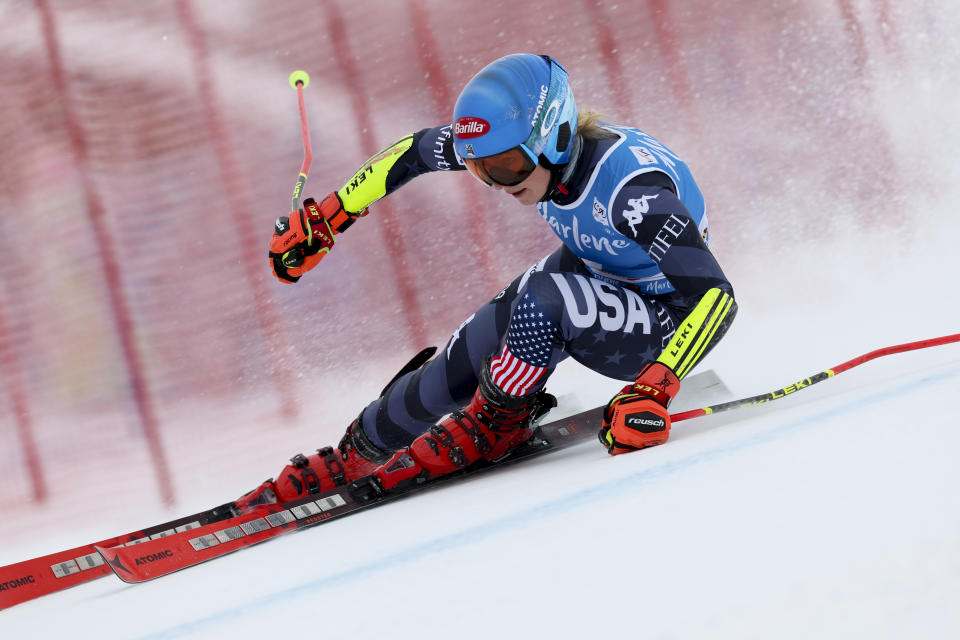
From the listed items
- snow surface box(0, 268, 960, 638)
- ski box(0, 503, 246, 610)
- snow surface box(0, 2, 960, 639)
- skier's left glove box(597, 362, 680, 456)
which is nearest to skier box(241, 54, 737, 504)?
skier's left glove box(597, 362, 680, 456)

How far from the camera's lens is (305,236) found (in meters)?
2.22

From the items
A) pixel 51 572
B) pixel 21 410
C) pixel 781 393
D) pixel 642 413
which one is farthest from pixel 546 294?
pixel 21 410

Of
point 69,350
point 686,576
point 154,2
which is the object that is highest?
point 154,2

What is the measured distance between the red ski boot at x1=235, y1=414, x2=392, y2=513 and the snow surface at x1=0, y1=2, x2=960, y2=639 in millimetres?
422

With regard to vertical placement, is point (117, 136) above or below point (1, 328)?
above

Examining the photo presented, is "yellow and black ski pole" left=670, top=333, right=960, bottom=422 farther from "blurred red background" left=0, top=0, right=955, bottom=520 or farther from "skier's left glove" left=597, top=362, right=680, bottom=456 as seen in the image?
"blurred red background" left=0, top=0, right=955, bottom=520

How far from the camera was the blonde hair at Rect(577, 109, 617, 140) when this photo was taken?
189cm

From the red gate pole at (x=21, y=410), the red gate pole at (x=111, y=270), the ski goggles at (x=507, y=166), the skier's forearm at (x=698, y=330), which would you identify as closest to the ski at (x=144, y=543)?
the skier's forearm at (x=698, y=330)

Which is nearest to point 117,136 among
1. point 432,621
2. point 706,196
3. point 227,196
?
point 227,196

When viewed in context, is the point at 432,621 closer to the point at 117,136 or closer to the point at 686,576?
the point at 686,576

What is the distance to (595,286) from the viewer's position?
1.86 meters

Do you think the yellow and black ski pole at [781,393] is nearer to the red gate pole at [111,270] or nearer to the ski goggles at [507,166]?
the ski goggles at [507,166]

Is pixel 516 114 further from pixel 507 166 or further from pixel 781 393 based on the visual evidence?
pixel 781 393

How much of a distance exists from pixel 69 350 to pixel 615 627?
9.73 ft
